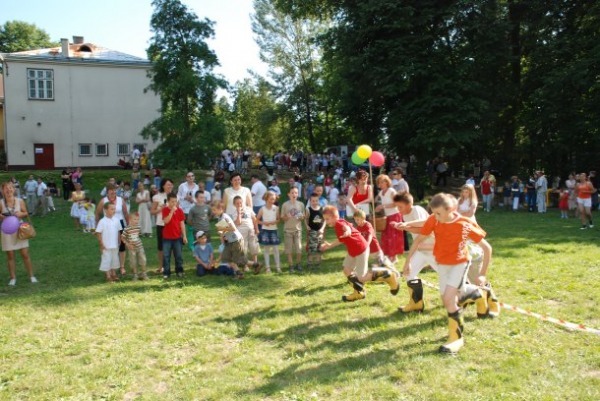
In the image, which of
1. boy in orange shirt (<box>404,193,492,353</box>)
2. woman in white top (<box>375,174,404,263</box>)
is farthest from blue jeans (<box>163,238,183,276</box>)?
boy in orange shirt (<box>404,193,492,353</box>)

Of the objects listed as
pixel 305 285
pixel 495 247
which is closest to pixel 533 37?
pixel 495 247

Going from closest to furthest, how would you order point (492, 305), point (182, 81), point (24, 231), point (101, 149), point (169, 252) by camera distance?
point (492, 305)
point (24, 231)
point (169, 252)
point (182, 81)
point (101, 149)

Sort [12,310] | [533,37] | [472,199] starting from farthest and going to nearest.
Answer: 1. [533,37]
2. [472,199]
3. [12,310]

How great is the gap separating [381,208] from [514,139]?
75.9ft

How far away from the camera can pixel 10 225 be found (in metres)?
9.27

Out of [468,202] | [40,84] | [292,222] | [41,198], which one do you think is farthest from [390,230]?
[40,84]

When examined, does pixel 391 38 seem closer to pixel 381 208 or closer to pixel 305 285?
pixel 381 208

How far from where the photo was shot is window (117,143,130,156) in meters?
36.7

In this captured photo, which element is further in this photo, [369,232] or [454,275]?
[369,232]

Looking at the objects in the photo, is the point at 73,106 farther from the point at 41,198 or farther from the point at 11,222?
the point at 11,222

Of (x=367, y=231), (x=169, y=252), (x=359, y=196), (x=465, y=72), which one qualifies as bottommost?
(x=169, y=252)

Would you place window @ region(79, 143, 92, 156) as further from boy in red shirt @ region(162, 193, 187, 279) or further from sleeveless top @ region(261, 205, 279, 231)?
sleeveless top @ region(261, 205, 279, 231)

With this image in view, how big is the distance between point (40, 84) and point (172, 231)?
29.7 m

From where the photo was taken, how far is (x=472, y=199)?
8703 mm
